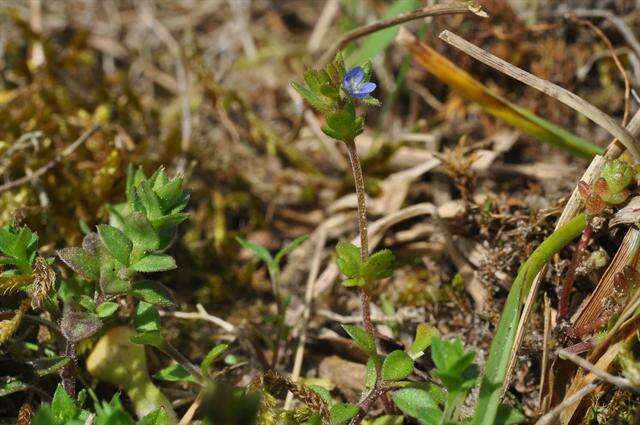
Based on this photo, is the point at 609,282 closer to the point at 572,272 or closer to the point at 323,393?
the point at 572,272

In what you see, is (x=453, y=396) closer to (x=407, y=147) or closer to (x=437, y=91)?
(x=407, y=147)

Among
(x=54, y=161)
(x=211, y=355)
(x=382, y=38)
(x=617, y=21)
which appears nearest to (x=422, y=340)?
(x=211, y=355)

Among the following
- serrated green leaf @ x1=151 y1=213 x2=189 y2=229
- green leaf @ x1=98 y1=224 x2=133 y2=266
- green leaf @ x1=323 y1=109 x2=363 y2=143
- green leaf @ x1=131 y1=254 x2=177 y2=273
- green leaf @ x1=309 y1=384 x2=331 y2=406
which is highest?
green leaf @ x1=323 y1=109 x2=363 y2=143

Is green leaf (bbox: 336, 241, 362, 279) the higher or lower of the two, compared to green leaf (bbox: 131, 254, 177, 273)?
higher

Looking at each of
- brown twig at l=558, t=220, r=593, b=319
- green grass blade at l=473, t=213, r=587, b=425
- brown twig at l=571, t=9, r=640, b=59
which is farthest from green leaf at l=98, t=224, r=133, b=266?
brown twig at l=571, t=9, r=640, b=59

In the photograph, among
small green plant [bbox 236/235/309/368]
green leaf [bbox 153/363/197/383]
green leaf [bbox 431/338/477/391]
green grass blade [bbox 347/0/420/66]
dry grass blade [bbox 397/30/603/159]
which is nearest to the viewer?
green leaf [bbox 431/338/477/391]

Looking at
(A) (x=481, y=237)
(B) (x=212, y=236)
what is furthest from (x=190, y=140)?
(A) (x=481, y=237)

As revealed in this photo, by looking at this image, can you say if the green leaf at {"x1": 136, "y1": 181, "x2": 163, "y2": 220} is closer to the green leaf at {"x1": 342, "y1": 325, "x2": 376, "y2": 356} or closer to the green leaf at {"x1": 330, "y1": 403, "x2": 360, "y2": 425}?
the green leaf at {"x1": 342, "y1": 325, "x2": 376, "y2": 356}

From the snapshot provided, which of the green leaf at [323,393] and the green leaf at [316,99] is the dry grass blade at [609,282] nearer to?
the green leaf at [323,393]
